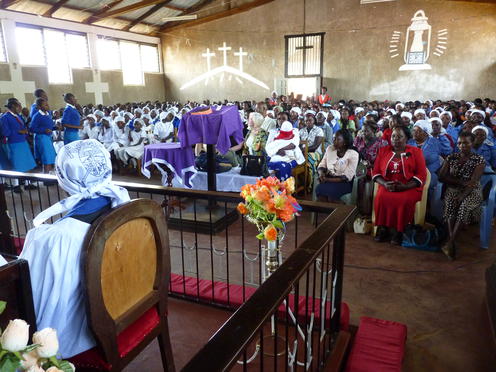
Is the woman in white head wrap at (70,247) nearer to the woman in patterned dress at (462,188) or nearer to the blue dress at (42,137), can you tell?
the woman in patterned dress at (462,188)

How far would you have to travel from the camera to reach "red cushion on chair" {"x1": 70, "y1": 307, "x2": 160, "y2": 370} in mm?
1529

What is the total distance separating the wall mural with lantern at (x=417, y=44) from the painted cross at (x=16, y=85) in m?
12.1

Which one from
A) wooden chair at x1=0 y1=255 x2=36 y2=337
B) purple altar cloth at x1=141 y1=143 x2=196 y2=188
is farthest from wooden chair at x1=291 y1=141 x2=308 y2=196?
wooden chair at x1=0 y1=255 x2=36 y2=337

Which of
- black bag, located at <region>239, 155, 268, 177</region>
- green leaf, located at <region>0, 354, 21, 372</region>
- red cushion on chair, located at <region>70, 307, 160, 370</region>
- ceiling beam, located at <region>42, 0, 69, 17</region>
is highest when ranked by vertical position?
ceiling beam, located at <region>42, 0, 69, 17</region>

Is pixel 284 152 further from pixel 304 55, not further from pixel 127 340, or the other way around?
pixel 304 55

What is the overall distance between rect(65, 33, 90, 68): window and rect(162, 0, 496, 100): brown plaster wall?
14.7 ft

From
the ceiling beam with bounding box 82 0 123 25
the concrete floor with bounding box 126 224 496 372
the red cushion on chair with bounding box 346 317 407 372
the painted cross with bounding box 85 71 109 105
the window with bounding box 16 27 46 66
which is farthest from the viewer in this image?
the painted cross with bounding box 85 71 109 105

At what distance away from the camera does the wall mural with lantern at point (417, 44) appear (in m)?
13.0

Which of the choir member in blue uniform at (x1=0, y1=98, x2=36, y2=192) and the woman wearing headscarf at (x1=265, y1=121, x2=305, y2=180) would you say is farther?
the choir member in blue uniform at (x1=0, y1=98, x2=36, y2=192)

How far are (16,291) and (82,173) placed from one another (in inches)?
18.9

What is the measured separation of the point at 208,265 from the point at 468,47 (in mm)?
13031

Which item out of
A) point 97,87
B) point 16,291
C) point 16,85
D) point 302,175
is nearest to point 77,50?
point 97,87

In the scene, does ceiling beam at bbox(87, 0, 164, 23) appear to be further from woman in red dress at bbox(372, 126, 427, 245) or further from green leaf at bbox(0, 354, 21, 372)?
green leaf at bbox(0, 354, 21, 372)

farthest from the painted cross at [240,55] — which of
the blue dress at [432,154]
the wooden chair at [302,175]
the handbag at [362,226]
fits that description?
the handbag at [362,226]
